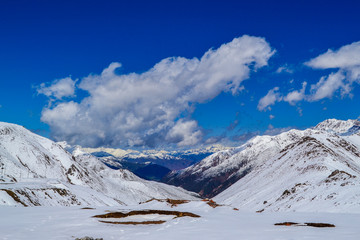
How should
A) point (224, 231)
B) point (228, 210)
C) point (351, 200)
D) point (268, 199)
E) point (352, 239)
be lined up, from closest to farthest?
point (352, 239) < point (224, 231) < point (228, 210) < point (351, 200) < point (268, 199)

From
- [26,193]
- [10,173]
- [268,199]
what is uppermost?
[10,173]

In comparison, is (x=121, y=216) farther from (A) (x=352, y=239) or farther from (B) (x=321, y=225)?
(A) (x=352, y=239)

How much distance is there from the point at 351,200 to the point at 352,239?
6977cm

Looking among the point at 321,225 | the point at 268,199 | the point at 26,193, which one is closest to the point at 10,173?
the point at 26,193

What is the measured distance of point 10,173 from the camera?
187m

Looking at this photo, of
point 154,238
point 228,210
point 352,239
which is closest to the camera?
point 352,239

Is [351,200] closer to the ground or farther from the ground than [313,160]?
closer to the ground

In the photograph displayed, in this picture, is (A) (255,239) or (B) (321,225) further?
(B) (321,225)

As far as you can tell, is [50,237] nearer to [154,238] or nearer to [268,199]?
[154,238]

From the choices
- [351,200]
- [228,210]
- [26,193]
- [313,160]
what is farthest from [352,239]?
[313,160]

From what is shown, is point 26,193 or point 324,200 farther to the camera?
point 26,193

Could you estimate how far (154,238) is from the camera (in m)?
22.0

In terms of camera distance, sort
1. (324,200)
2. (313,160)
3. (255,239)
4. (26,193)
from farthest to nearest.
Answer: (313,160)
(26,193)
(324,200)
(255,239)

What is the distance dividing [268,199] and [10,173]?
164793 mm
